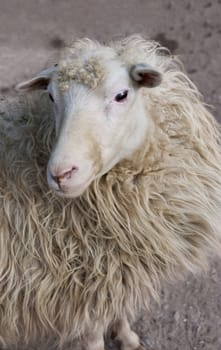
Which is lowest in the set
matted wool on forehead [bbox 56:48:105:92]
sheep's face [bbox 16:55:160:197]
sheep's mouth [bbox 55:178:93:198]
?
sheep's mouth [bbox 55:178:93:198]

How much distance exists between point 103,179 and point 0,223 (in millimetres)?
359

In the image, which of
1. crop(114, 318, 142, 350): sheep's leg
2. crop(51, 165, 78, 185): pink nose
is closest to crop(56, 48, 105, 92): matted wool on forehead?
crop(51, 165, 78, 185): pink nose

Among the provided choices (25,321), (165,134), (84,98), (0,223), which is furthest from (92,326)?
(84,98)

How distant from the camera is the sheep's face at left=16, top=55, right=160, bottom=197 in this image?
179 cm

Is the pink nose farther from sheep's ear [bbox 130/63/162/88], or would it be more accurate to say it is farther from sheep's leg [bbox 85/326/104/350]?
sheep's leg [bbox 85/326/104/350]

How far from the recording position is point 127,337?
2699 millimetres

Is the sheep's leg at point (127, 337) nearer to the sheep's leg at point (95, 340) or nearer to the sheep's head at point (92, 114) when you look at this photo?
the sheep's leg at point (95, 340)

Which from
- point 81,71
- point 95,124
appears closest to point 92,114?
point 95,124

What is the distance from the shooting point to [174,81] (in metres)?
2.29

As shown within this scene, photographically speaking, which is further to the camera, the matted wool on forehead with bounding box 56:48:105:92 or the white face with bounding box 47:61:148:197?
the matted wool on forehead with bounding box 56:48:105:92

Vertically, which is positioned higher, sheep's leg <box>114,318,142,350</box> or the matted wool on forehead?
the matted wool on forehead

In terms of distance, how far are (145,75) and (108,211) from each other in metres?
0.45

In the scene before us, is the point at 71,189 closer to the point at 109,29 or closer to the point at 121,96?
the point at 121,96

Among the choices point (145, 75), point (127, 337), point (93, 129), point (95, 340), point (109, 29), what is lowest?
point (127, 337)
